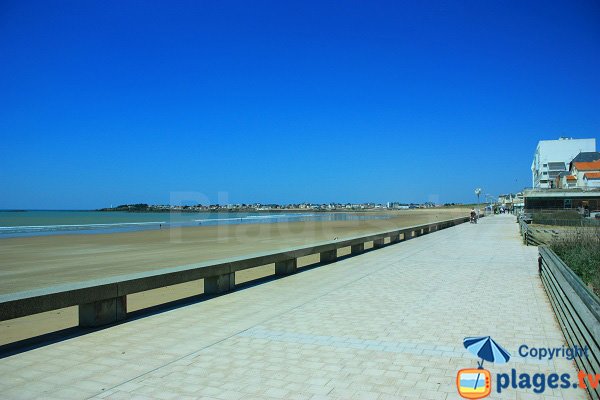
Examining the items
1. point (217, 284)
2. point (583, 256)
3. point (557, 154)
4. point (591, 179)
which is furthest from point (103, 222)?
point (557, 154)

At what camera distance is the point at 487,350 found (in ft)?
17.1

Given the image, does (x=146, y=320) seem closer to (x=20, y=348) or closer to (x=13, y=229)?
(x=20, y=348)

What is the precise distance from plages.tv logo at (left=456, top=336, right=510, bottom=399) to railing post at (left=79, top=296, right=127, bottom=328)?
463 centimetres

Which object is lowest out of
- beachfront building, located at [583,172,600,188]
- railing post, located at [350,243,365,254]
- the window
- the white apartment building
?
railing post, located at [350,243,365,254]

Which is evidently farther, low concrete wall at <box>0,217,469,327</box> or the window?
the window

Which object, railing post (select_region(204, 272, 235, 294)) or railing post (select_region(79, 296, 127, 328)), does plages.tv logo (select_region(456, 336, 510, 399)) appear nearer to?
railing post (select_region(79, 296, 127, 328))

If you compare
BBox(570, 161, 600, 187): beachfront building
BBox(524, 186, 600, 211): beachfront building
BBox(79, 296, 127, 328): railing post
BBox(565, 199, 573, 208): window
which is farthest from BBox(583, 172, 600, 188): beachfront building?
BBox(79, 296, 127, 328): railing post

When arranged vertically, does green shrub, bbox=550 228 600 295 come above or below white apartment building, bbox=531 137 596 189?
below

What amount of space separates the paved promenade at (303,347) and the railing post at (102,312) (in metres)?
0.23

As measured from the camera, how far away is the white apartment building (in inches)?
4040

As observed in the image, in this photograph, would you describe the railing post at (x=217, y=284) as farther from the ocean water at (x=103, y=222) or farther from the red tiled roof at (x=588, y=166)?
the red tiled roof at (x=588, y=166)

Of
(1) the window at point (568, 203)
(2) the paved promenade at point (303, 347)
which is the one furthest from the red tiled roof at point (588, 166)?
(2) the paved promenade at point (303, 347)

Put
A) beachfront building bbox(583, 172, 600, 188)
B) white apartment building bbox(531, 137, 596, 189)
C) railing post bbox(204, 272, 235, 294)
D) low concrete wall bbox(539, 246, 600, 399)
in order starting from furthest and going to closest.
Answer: white apartment building bbox(531, 137, 596, 189) → beachfront building bbox(583, 172, 600, 188) → railing post bbox(204, 272, 235, 294) → low concrete wall bbox(539, 246, 600, 399)

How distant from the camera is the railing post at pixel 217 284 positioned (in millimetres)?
8852
